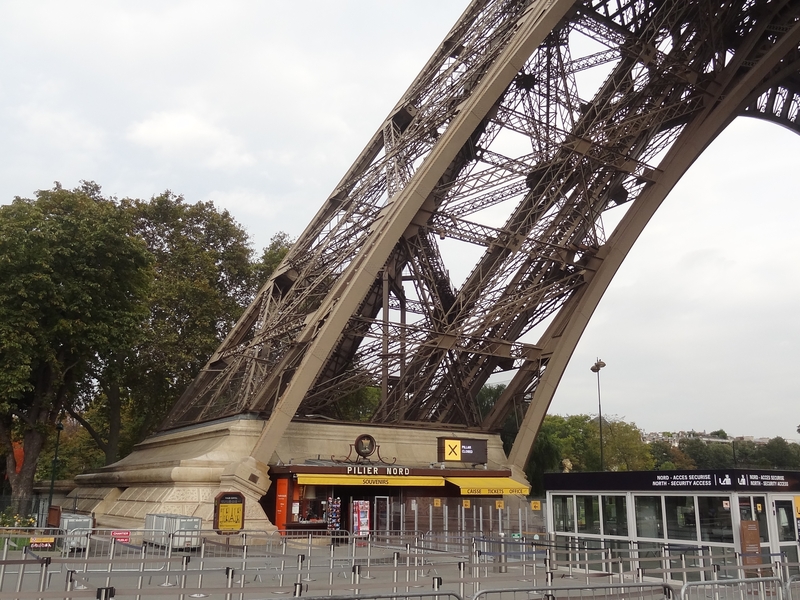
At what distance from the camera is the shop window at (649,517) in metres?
17.2

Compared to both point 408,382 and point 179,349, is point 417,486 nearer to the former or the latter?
point 408,382

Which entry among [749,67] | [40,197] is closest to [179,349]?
[40,197]

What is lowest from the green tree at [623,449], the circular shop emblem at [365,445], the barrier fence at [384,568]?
the barrier fence at [384,568]

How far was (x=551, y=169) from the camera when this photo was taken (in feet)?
108

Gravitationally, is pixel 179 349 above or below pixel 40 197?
below

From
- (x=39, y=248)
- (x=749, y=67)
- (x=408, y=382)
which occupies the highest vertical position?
(x=749, y=67)

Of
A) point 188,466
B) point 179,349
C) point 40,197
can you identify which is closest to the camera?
point 188,466

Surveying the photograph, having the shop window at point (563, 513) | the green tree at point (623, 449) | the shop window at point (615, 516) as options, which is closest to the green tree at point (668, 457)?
the green tree at point (623, 449)

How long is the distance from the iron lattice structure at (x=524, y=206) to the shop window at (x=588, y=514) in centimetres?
1268

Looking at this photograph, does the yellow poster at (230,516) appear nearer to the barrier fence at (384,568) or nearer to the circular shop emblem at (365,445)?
the barrier fence at (384,568)

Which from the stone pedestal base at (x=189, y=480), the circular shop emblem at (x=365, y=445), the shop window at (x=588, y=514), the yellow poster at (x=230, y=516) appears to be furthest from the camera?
the circular shop emblem at (x=365, y=445)

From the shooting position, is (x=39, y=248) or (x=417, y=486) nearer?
(x=417, y=486)

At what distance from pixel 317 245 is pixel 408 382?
8.13 m

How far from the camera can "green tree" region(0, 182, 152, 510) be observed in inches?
1256
